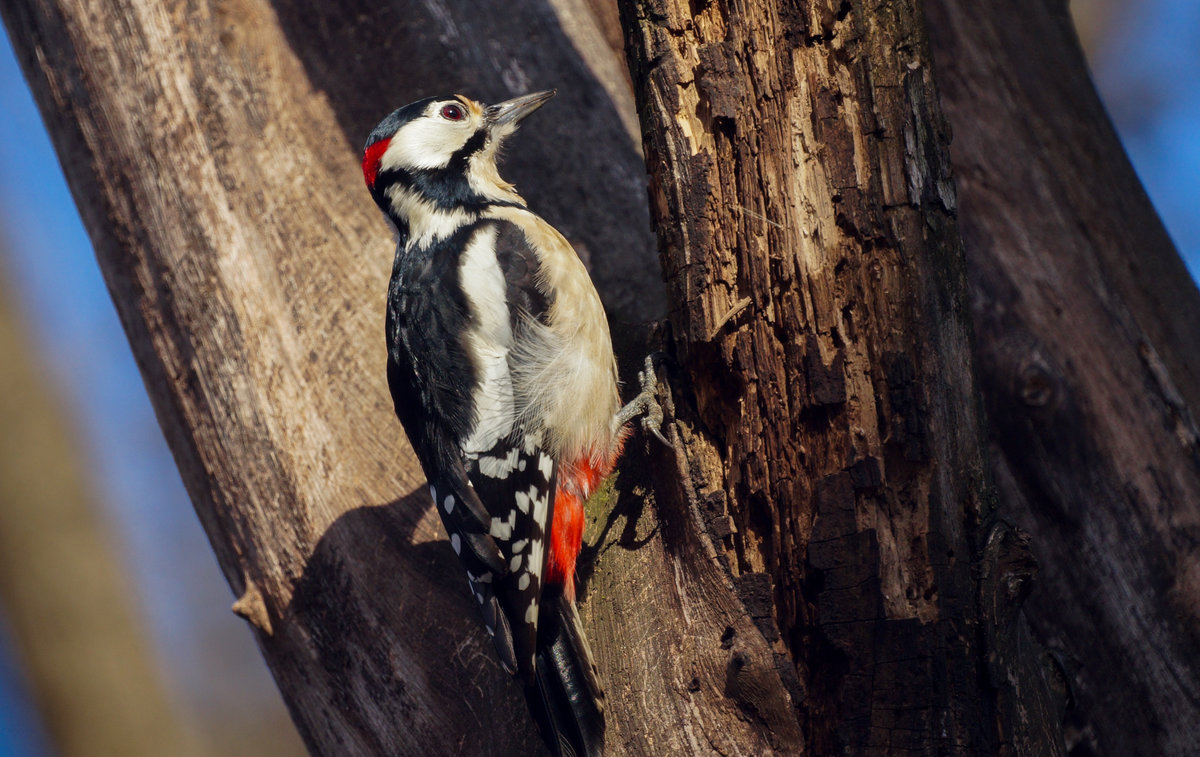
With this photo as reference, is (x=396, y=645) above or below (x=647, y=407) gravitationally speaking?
below

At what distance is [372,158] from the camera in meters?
3.03

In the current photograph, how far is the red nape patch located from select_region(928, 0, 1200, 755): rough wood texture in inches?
70.2

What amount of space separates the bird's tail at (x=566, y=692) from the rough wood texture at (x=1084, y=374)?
46.4 inches

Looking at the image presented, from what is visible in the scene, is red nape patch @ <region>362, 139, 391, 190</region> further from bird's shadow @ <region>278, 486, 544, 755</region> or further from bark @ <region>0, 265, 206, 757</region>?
bark @ <region>0, 265, 206, 757</region>

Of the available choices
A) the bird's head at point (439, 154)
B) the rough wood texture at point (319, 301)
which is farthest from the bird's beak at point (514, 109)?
the rough wood texture at point (319, 301)

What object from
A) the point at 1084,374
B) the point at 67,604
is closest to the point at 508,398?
the point at 1084,374

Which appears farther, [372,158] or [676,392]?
[372,158]

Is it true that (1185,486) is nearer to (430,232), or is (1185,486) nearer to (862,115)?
(862,115)

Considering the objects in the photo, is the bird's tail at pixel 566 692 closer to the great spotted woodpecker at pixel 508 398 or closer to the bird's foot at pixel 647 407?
the great spotted woodpecker at pixel 508 398

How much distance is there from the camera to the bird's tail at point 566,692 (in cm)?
207

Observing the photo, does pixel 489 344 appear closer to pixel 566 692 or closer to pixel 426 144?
pixel 426 144

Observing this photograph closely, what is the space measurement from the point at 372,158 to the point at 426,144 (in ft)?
0.61

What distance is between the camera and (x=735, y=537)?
6.61 ft

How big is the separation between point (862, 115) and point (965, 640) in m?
1.06
